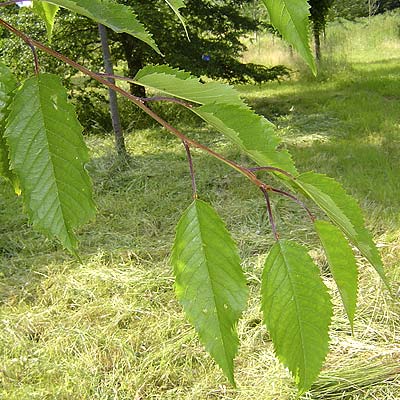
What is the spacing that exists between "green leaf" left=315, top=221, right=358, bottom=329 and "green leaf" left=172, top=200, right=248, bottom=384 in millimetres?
48

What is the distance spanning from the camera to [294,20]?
307mm

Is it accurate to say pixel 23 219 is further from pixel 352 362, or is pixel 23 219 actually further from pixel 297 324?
pixel 297 324

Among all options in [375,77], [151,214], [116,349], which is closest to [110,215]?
[151,214]

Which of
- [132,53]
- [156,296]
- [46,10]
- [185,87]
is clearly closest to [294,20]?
[185,87]

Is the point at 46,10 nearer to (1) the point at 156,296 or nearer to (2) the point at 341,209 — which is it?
(2) the point at 341,209

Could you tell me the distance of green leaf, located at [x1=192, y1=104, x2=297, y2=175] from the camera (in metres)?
0.27

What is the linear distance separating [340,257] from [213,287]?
0.07 metres

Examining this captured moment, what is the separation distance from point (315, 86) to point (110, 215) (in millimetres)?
4673

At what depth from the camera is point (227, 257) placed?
0.92 feet

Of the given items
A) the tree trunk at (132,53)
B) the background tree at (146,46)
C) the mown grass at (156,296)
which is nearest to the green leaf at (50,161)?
the mown grass at (156,296)

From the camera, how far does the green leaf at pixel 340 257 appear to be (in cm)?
29

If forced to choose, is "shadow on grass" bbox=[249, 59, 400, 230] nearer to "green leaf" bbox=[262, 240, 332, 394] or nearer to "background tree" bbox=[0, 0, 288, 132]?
"background tree" bbox=[0, 0, 288, 132]

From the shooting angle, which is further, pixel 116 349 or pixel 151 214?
pixel 151 214

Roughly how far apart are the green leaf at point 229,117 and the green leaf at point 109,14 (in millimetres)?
27
